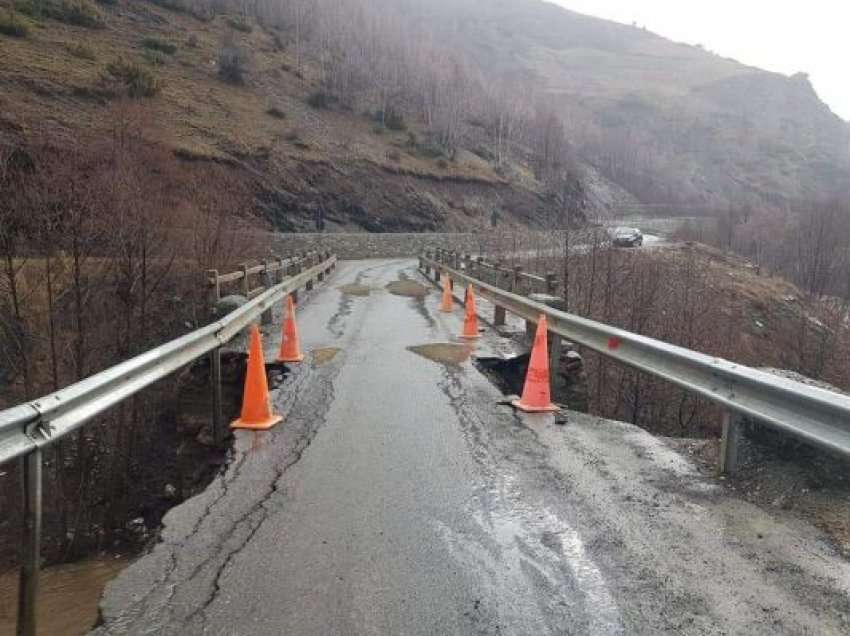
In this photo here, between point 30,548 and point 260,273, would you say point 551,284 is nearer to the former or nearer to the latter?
Result: point 260,273

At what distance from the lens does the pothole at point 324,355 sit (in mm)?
9625

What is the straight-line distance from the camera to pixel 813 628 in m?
2.92

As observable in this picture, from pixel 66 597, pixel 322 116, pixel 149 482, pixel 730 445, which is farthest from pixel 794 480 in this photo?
pixel 322 116

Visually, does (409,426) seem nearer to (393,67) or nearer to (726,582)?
(726,582)

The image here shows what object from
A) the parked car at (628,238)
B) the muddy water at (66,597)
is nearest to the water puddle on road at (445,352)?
the muddy water at (66,597)

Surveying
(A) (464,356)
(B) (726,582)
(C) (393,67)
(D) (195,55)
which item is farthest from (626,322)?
(C) (393,67)

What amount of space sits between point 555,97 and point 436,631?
191 m

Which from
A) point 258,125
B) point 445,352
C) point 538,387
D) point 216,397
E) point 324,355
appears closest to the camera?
point 216,397

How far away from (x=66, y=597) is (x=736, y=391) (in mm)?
5443

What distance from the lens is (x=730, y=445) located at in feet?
15.9

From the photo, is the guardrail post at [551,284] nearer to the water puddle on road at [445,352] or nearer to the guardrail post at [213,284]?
the water puddle on road at [445,352]

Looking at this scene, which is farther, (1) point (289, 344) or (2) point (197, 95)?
(2) point (197, 95)

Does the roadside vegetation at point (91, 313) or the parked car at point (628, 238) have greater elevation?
the parked car at point (628, 238)

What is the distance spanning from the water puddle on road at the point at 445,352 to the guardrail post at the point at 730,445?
506 centimetres
